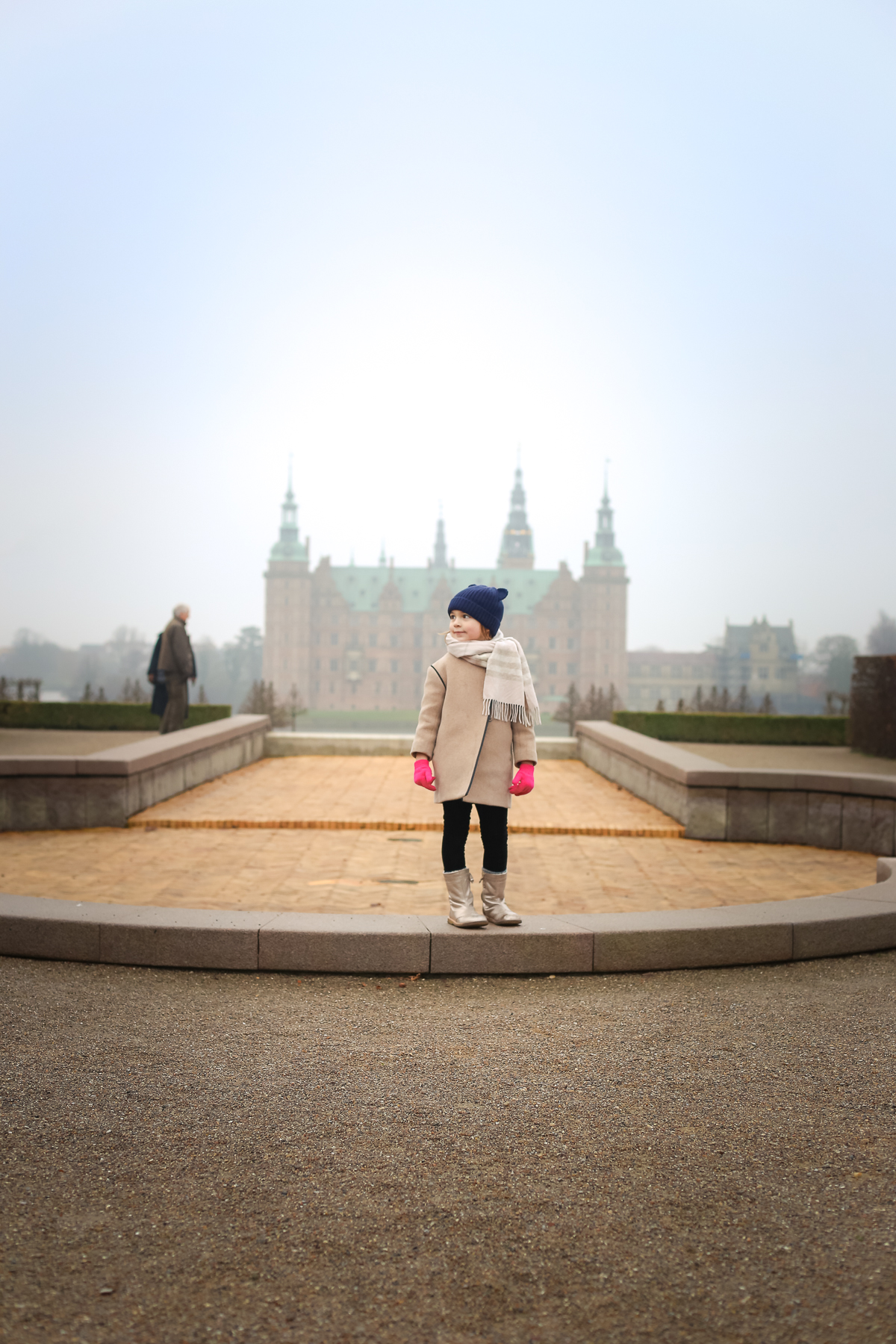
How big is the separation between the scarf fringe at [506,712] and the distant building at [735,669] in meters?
111

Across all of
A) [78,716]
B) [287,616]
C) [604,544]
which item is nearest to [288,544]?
[287,616]

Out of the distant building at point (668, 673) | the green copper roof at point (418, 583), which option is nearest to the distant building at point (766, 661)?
the distant building at point (668, 673)

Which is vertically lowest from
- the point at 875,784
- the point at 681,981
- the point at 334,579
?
the point at 681,981

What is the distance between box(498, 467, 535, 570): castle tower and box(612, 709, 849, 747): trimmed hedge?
99.4 m

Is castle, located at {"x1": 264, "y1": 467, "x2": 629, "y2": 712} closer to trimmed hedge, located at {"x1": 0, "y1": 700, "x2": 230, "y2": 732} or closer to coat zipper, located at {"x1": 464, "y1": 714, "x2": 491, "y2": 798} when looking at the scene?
trimmed hedge, located at {"x1": 0, "y1": 700, "x2": 230, "y2": 732}

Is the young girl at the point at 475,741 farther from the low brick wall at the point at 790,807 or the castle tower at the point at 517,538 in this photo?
the castle tower at the point at 517,538

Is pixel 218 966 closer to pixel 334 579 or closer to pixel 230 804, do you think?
pixel 230 804

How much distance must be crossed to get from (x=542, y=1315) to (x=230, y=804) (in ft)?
22.9

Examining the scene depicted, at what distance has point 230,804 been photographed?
336 inches

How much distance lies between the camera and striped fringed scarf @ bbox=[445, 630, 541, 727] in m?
4.31

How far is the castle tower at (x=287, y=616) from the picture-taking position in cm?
10662

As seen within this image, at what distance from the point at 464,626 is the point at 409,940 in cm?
137

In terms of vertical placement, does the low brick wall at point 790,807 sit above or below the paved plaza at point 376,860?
above

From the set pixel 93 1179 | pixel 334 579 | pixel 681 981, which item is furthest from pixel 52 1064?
pixel 334 579
